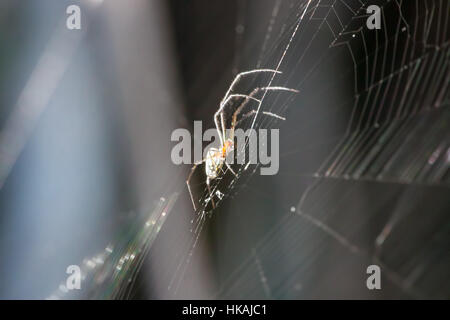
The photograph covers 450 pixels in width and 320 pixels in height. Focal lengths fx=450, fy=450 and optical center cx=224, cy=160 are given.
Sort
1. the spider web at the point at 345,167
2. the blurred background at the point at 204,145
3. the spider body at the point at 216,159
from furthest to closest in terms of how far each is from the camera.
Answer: the spider body at the point at 216,159 < the blurred background at the point at 204,145 < the spider web at the point at 345,167

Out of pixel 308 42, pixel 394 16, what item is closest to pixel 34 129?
pixel 308 42

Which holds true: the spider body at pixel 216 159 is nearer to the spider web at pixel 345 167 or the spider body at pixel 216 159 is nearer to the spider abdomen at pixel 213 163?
the spider abdomen at pixel 213 163

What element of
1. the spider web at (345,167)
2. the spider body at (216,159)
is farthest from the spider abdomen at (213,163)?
the spider web at (345,167)

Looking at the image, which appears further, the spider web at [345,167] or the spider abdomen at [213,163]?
the spider abdomen at [213,163]

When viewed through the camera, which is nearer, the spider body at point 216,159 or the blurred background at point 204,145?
the blurred background at point 204,145

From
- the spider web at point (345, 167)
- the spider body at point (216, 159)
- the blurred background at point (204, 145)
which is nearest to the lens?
the spider web at point (345, 167)

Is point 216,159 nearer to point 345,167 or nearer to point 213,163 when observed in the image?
point 213,163

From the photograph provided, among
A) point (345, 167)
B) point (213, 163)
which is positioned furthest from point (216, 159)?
point (345, 167)

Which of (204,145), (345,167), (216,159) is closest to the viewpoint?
(345,167)

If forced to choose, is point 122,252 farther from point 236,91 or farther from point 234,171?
point 236,91
